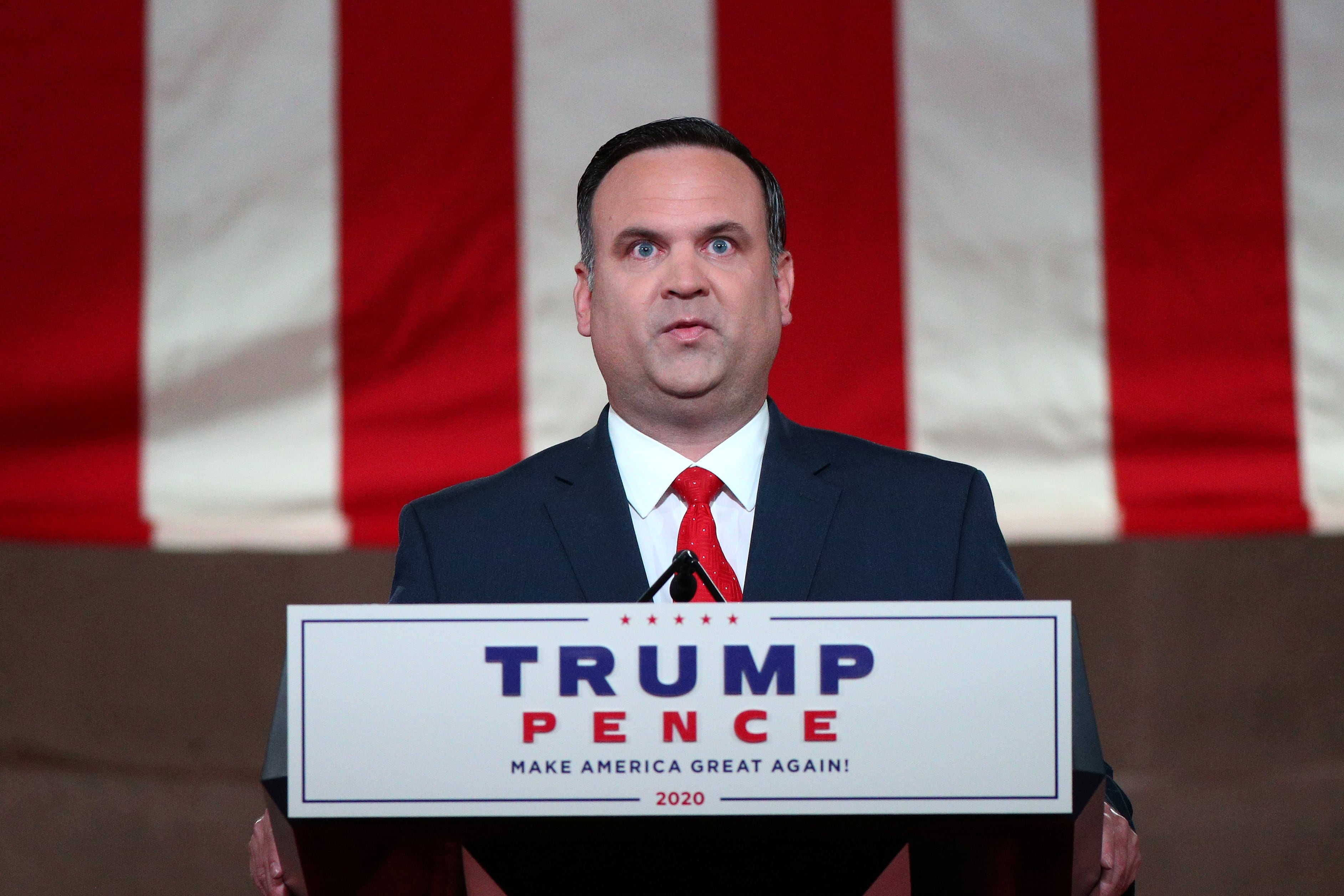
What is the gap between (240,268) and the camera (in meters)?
1.93

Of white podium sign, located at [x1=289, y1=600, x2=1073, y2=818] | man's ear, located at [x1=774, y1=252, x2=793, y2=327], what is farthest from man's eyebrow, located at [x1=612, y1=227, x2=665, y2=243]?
white podium sign, located at [x1=289, y1=600, x2=1073, y2=818]

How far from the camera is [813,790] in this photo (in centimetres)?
64

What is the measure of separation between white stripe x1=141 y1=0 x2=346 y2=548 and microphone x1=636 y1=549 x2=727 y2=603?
1273 mm

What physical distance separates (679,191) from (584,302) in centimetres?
16

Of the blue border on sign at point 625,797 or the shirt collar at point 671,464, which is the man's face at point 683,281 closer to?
the shirt collar at point 671,464

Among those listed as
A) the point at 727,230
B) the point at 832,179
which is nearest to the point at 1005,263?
the point at 832,179

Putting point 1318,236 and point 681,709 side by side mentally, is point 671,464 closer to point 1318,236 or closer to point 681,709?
point 681,709

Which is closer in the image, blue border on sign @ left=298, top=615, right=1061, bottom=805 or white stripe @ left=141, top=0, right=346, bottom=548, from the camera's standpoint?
blue border on sign @ left=298, top=615, right=1061, bottom=805

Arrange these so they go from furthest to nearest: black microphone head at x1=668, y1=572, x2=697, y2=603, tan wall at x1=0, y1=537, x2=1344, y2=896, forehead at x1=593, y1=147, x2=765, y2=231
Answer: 1. tan wall at x1=0, y1=537, x2=1344, y2=896
2. forehead at x1=593, y1=147, x2=765, y2=231
3. black microphone head at x1=668, y1=572, x2=697, y2=603

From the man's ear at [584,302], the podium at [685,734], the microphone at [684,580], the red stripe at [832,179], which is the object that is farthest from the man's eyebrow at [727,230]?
the red stripe at [832,179]

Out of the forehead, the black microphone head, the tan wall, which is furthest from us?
the tan wall

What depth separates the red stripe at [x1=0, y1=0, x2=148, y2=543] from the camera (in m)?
1.92

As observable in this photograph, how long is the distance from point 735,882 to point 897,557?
0.46m

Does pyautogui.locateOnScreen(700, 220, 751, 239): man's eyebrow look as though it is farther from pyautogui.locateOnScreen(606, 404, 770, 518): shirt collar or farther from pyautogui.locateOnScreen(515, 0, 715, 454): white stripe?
pyautogui.locateOnScreen(515, 0, 715, 454): white stripe
